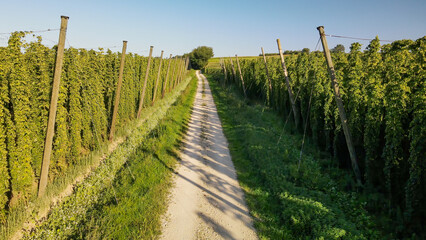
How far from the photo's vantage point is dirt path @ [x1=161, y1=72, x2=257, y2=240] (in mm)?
5098

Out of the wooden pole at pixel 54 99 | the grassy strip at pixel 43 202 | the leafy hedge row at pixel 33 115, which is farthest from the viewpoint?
the wooden pole at pixel 54 99

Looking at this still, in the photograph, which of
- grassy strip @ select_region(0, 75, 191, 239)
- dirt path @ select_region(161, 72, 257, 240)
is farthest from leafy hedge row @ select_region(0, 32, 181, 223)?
dirt path @ select_region(161, 72, 257, 240)

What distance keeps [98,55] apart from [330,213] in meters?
10.0

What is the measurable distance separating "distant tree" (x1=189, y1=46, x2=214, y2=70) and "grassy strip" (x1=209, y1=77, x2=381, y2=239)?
71507 millimetres

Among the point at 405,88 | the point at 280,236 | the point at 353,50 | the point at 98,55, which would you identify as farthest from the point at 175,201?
A: the point at 353,50

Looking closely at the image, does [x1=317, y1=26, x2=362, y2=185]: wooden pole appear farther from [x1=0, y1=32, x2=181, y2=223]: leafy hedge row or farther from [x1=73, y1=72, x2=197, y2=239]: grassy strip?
[x1=0, y1=32, x2=181, y2=223]: leafy hedge row

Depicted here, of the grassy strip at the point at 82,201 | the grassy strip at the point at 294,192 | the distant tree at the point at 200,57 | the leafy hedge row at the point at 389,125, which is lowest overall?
the grassy strip at the point at 82,201

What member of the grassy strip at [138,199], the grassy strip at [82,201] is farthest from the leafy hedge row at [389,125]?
the grassy strip at [82,201]

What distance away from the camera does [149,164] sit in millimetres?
7969

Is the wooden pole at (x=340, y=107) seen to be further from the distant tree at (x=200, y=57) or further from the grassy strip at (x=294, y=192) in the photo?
the distant tree at (x=200, y=57)

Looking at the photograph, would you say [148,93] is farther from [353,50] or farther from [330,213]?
[330,213]

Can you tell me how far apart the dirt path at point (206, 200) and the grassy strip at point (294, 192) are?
34 cm

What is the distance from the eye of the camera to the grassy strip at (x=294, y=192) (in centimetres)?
492

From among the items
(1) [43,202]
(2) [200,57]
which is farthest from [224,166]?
(2) [200,57]
